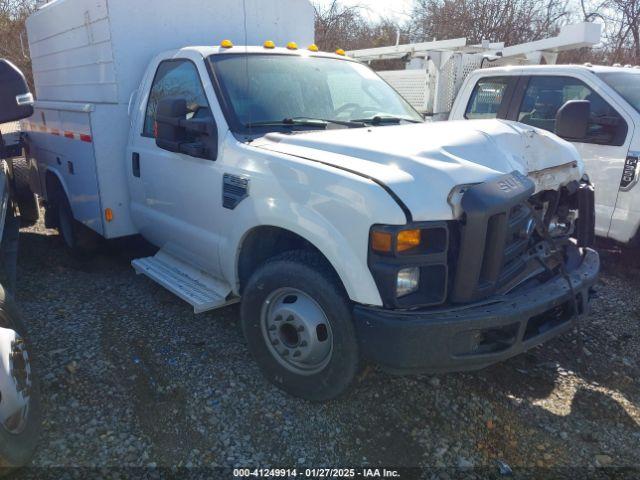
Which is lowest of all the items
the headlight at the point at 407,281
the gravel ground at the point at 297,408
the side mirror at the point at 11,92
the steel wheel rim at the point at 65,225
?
the gravel ground at the point at 297,408

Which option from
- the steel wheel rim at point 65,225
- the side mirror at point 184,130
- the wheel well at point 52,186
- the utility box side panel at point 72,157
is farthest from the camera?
the wheel well at point 52,186

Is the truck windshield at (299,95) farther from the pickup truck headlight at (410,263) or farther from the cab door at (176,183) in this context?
the pickup truck headlight at (410,263)

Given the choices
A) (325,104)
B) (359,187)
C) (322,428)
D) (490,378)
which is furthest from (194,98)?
(490,378)

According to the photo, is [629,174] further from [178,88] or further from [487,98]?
[178,88]

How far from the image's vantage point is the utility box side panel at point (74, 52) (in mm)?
4445

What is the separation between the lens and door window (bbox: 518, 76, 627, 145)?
4988mm

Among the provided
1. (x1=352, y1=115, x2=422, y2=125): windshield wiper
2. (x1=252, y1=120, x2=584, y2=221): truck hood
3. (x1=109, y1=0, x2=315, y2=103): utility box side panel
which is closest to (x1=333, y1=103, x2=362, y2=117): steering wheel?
(x1=352, y1=115, x2=422, y2=125): windshield wiper

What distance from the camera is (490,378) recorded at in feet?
11.2

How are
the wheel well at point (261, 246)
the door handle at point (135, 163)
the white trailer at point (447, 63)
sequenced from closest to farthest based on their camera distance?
the wheel well at point (261, 246) < the door handle at point (135, 163) < the white trailer at point (447, 63)

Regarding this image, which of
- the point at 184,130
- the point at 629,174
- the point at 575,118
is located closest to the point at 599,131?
the point at 629,174

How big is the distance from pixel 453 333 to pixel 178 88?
2.77 m

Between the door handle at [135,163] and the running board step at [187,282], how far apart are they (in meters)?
0.69

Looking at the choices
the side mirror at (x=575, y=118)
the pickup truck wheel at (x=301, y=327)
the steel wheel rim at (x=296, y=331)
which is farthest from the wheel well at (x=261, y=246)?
the side mirror at (x=575, y=118)

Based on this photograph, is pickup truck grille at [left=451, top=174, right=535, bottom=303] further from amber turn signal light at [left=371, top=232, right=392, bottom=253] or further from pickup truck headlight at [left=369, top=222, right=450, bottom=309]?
amber turn signal light at [left=371, top=232, right=392, bottom=253]
